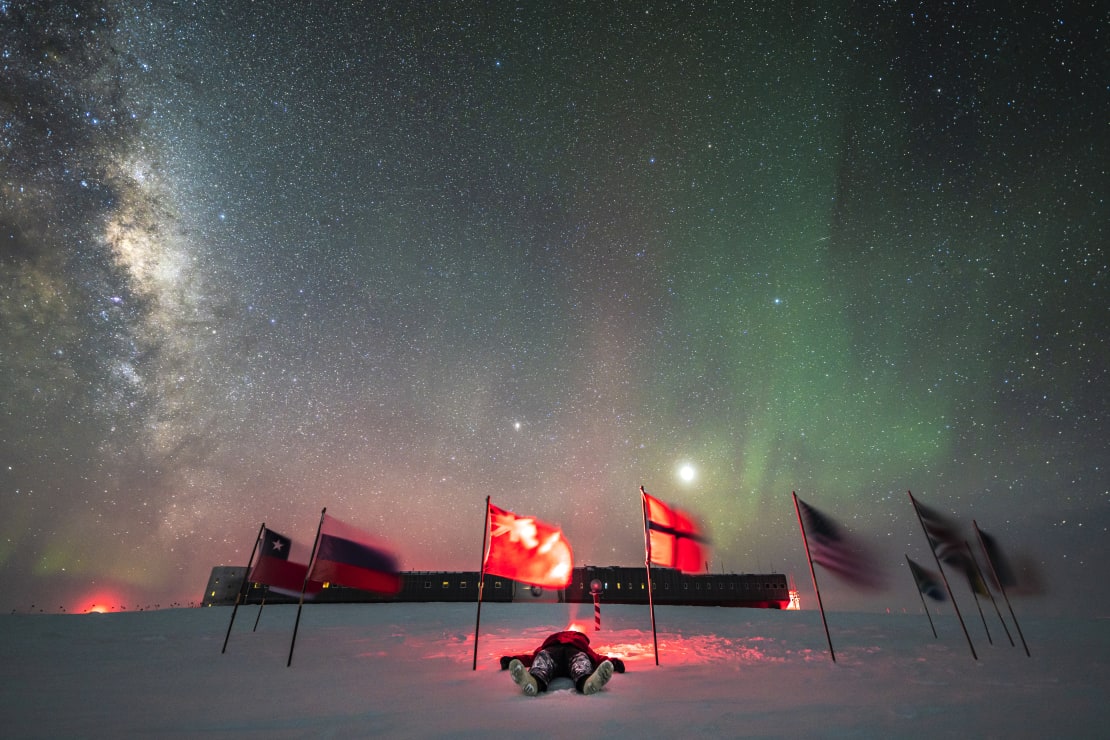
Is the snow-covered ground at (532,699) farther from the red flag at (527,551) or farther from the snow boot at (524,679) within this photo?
the red flag at (527,551)

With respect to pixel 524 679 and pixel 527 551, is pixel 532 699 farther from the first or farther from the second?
pixel 527 551

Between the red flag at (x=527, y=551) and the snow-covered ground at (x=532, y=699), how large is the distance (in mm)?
2682

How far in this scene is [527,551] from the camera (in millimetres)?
14273

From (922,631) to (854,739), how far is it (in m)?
25.4

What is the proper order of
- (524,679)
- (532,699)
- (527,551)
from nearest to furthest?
(532,699) → (524,679) → (527,551)

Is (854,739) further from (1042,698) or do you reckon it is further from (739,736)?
(1042,698)

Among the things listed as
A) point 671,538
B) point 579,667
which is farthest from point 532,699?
point 671,538

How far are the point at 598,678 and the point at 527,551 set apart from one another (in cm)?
528

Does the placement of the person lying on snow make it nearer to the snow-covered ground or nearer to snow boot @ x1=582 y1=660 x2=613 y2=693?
snow boot @ x1=582 y1=660 x2=613 y2=693

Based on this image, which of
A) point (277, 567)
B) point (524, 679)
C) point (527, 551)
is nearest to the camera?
point (524, 679)

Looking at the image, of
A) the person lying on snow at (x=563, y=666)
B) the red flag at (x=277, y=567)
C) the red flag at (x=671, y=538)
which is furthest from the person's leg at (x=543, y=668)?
the red flag at (x=277, y=567)

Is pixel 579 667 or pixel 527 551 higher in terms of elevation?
pixel 527 551

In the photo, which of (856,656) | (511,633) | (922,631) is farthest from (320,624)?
(922,631)

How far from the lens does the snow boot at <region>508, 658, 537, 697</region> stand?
9.10 m
